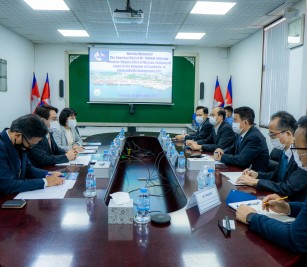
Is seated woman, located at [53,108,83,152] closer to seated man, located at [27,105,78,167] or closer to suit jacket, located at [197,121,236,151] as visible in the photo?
seated man, located at [27,105,78,167]

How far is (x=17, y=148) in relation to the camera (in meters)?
1.94

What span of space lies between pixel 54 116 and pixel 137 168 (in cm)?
109

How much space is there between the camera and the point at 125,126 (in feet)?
24.4

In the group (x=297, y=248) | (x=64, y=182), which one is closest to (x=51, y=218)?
(x=64, y=182)

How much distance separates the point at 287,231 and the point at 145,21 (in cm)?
448

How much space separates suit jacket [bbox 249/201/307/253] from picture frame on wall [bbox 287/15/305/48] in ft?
11.2

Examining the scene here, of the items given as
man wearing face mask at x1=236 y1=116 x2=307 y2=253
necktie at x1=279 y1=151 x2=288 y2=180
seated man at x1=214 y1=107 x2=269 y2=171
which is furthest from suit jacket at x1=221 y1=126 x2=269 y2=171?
man wearing face mask at x1=236 y1=116 x2=307 y2=253

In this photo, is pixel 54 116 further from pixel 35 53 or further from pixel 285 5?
pixel 35 53

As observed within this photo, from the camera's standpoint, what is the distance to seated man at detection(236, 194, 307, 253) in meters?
1.18

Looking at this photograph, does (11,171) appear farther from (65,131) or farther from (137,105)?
(137,105)

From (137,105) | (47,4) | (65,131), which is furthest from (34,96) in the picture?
(65,131)

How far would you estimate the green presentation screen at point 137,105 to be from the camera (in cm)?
727

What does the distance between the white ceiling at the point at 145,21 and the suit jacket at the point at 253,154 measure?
81.8 inches

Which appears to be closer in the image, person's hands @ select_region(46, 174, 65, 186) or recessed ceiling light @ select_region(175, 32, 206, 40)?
person's hands @ select_region(46, 174, 65, 186)
